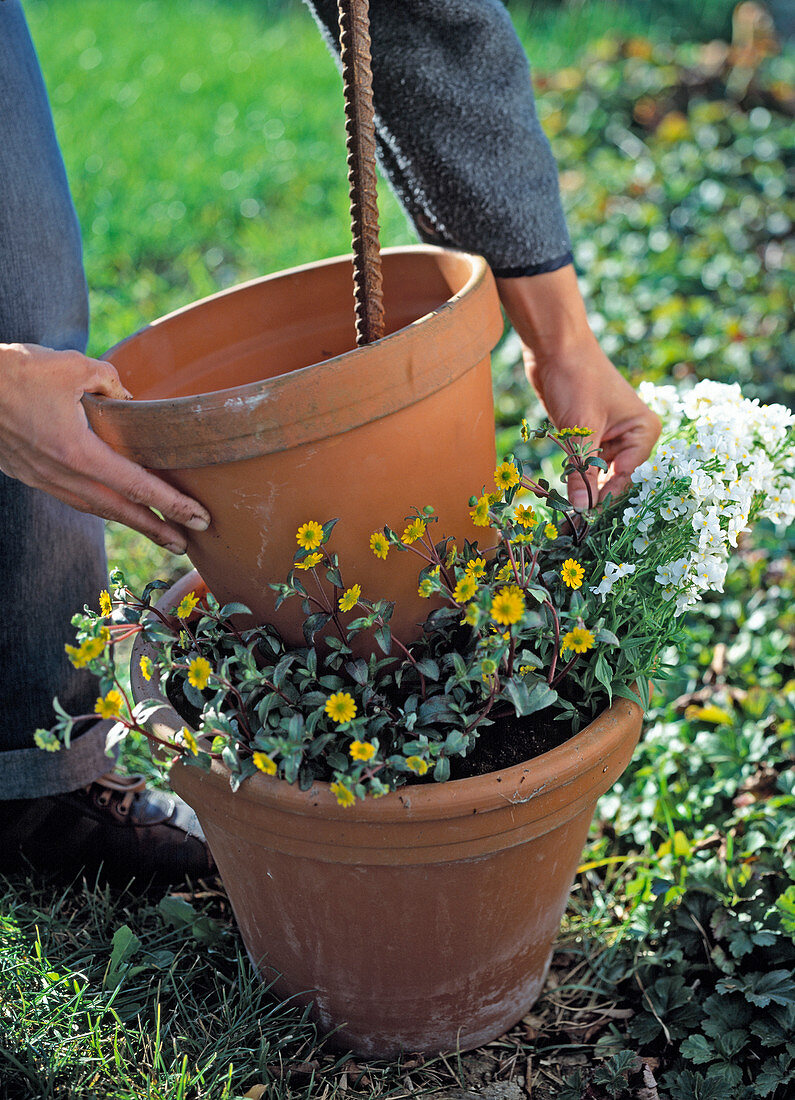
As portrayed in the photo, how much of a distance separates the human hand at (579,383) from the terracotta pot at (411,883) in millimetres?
462

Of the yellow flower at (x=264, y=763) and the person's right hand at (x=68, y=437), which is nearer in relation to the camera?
the yellow flower at (x=264, y=763)

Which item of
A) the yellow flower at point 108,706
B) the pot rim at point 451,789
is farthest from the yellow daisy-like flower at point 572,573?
the yellow flower at point 108,706

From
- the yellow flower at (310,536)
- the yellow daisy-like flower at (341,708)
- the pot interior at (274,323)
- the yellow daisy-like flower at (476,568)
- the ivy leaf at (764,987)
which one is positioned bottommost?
the ivy leaf at (764,987)

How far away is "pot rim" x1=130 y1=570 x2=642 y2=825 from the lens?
1184 millimetres

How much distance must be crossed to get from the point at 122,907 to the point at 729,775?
112cm

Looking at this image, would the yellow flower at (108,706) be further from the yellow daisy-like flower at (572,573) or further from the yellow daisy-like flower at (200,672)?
the yellow daisy-like flower at (572,573)

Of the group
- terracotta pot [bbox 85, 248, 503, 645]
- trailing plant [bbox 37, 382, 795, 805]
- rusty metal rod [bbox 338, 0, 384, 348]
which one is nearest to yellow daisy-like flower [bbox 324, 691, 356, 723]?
trailing plant [bbox 37, 382, 795, 805]

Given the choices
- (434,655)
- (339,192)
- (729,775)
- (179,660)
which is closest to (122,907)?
(179,660)

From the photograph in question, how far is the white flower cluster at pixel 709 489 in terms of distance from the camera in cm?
130

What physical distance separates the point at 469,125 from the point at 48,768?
129cm

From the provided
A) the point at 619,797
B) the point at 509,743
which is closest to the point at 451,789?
the point at 509,743

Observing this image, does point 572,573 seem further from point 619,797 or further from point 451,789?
point 619,797

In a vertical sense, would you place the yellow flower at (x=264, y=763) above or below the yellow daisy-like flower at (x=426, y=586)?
below

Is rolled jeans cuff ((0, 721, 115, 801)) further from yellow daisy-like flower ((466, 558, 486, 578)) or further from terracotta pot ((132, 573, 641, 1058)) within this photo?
yellow daisy-like flower ((466, 558, 486, 578))
